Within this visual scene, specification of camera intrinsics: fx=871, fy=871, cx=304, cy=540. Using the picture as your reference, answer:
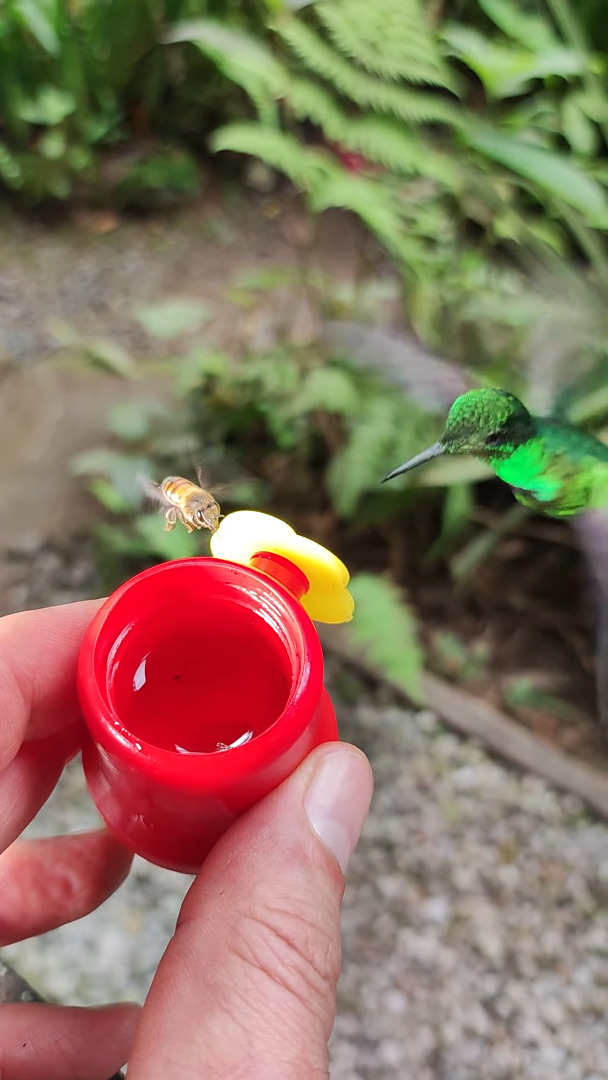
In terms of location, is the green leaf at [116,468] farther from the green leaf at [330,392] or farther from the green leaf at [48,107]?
the green leaf at [48,107]

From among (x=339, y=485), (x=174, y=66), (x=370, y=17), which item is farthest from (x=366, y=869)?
(x=174, y=66)

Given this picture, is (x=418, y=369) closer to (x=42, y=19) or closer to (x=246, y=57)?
(x=246, y=57)

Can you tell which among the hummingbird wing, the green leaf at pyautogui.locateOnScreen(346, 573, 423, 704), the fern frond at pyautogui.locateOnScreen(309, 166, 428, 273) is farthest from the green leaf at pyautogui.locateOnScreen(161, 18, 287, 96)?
the green leaf at pyautogui.locateOnScreen(346, 573, 423, 704)

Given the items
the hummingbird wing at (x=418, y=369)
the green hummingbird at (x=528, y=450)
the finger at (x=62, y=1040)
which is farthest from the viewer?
the finger at (x=62, y=1040)

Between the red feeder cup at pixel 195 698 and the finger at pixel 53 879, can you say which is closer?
the red feeder cup at pixel 195 698

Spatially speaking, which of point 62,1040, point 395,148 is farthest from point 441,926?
point 395,148

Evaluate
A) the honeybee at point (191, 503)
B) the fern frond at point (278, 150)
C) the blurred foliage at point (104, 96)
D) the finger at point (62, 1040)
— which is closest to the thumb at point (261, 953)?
the honeybee at point (191, 503)

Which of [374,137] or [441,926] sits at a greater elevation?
[374,137]

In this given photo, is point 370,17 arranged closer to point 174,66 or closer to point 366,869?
point 366,869
